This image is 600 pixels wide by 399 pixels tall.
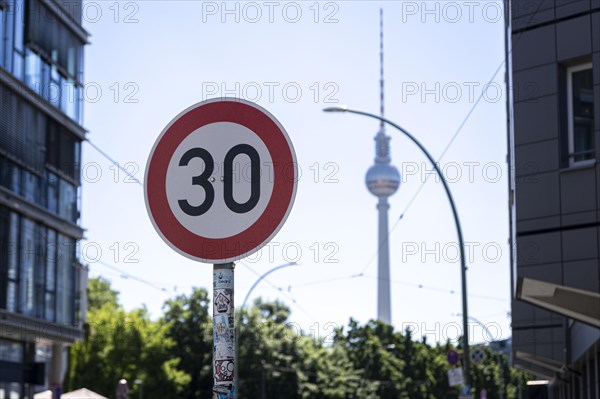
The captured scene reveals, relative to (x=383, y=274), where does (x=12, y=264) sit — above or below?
below

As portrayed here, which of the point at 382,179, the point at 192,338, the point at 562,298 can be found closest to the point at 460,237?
the point at 562,298

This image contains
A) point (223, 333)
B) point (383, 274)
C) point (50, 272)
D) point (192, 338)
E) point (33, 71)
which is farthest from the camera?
point (383, 274)

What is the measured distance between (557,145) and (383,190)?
171006mm

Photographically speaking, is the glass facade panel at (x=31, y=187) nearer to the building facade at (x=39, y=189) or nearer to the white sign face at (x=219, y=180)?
the building facade at (x=39, y=189)

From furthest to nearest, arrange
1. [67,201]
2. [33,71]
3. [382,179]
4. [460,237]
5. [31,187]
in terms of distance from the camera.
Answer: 1. [382,179]
2. [67,201]
3. [33,71]
4. [31,187]
5. [460,237]

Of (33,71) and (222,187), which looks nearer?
(222,187)

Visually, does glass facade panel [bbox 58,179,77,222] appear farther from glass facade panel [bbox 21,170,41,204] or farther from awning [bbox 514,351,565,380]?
awning [bbox 514,351,565,380]

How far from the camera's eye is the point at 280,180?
15.1ft

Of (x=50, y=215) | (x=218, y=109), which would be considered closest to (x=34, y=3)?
(x=50, y=215)

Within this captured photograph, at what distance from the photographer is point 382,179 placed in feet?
611

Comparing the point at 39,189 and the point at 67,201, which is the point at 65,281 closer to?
the point at 67,201

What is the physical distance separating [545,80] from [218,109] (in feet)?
43.8

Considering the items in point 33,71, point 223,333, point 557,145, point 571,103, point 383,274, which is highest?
point 383,274

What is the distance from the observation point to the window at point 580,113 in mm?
16797
